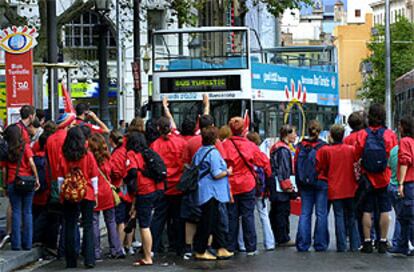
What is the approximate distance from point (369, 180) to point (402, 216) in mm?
797

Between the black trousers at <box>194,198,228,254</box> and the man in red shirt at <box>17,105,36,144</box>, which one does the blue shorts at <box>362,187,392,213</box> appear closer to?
the black trousers at <box>194,198,228,254</box>

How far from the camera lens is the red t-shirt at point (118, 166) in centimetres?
1500

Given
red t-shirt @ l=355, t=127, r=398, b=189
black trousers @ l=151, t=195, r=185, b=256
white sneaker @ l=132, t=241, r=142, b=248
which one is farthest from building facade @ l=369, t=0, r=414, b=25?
black trousers @ l=151, t=195, r=185, b=256

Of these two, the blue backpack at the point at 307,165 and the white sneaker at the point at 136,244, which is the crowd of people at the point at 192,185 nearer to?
the blue backpack at the point at 307,165

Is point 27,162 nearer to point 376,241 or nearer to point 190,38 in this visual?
point 376,241

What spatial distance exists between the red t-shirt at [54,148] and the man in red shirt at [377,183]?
156 inches

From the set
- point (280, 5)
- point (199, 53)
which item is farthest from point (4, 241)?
point (280, 5)

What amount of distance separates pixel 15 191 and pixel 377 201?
15.9ft

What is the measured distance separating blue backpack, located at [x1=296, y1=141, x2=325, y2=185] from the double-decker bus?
11517 mm

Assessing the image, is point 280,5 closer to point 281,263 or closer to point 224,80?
point 224,80

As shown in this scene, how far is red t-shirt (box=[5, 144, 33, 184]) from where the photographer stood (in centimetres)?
1494

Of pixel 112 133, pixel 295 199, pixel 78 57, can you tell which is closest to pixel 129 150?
pixel 112 133

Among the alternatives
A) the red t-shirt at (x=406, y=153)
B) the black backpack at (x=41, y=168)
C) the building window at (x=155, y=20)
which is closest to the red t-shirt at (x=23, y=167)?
the black backpack at (x=41, y=168)

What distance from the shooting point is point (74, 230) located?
47.1 feet
